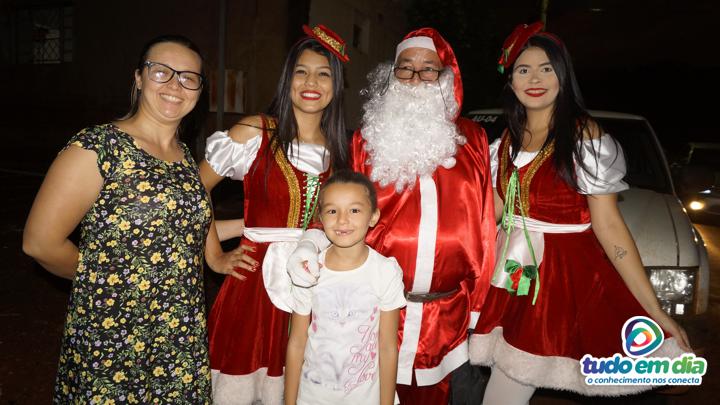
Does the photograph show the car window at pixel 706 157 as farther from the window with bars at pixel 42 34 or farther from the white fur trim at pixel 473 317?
the window with bars at pixel 42 34

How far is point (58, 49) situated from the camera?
14.6 meters

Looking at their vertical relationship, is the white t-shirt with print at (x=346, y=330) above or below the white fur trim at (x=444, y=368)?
above

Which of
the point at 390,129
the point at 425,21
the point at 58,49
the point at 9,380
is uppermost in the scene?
the point at 425,21

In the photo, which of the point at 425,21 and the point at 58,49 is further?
the point at 425,21

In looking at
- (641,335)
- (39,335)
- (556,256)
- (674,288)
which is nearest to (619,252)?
(556,256)

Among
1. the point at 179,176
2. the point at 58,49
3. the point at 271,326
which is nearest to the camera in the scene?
the point at 179,176

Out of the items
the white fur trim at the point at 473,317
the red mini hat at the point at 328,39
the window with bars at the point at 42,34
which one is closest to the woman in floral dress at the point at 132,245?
the red mini hat at the point at 328,39

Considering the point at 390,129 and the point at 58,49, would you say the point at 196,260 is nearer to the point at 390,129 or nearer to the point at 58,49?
the point at 390,129

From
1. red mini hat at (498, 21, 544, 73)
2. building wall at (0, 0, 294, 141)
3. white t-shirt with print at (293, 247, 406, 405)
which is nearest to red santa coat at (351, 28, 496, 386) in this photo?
white t-shirt with print at (293, 247, 406, 405)

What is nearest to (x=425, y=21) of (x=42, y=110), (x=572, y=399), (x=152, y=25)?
(x=152, y=25)

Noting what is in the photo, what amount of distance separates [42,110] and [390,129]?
15.4 metres

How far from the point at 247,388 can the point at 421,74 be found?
1.96 meters

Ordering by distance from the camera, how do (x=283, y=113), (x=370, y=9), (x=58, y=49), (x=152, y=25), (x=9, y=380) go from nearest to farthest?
(x=283, y=113)
(x=9, y=380)
(x=152, y=25)
(x=58, y=49)
(x=370, y=9)

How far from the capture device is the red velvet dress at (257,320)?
250 centimetres
